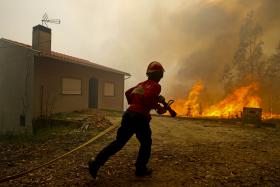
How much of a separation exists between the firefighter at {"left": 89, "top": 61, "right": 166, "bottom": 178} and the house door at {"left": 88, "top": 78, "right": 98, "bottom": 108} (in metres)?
15.7

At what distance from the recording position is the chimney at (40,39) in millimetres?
16188

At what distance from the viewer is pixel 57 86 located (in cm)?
1616

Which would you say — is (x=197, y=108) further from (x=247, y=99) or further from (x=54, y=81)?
(x=54, y=81)

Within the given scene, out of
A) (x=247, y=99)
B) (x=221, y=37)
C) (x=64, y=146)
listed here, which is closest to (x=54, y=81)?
(x=64, y=146)

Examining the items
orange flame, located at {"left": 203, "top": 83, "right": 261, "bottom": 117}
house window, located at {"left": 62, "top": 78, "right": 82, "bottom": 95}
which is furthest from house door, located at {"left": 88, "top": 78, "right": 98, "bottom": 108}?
orange flame, located at {"left": 203, "top": 83, "right": 261, "bottom": 117}

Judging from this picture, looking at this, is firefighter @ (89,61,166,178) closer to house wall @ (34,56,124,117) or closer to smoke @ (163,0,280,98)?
house wall @ (34,56,124,117)

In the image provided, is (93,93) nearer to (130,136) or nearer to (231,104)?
(231,104)

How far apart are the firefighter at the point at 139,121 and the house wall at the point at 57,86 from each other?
11.4m

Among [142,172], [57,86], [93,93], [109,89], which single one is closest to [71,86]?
[57,86]

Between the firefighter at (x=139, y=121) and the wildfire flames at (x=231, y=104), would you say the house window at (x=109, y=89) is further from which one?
the firefighter at (x=139, y=121)

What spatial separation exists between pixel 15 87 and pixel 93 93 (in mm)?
5681

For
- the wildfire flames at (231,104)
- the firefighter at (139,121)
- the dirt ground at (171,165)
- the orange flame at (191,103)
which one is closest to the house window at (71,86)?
the dirt ground at (171,165)

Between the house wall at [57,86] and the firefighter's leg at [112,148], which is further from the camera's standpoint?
the house wall at [57,86]

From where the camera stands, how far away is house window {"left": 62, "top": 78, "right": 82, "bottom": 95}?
659 inches
